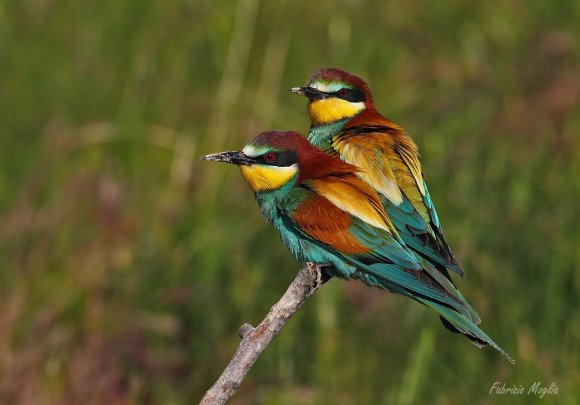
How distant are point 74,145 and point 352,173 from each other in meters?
2.44

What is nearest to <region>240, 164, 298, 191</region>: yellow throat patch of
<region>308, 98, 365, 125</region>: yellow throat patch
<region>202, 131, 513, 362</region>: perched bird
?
<region>202, 131, 513, 362</region>: perched bird

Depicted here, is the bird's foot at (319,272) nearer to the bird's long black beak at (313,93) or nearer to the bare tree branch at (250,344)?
the bare tree branch at (250,344)

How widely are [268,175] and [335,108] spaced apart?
57cm

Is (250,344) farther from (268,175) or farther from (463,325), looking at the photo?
(268,175)

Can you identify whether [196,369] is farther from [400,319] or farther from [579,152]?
[579,152]

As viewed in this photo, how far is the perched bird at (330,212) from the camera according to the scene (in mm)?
3076

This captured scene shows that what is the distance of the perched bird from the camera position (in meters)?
3.08

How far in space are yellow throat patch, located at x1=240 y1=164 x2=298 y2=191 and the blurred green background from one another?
145 centimetres

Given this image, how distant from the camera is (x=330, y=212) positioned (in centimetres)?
316

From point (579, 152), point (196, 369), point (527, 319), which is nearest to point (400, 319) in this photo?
point (527, 319)

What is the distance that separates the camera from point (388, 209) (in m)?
3.28
